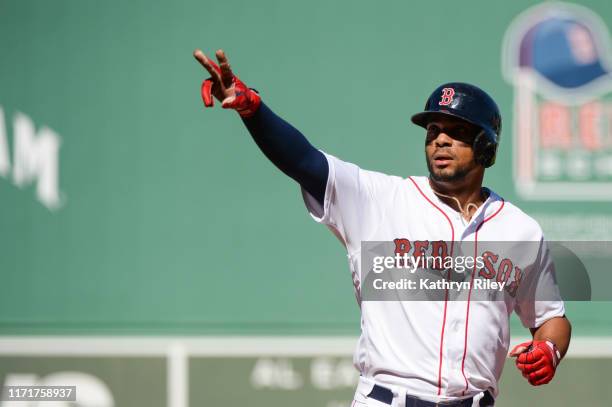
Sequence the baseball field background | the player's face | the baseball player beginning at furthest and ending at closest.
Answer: the baseball field background
the player's face
the baseball player

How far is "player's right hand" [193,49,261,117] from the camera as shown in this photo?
73.6 inches

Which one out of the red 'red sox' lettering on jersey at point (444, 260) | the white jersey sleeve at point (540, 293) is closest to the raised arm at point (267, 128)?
the red 'red sox' lettering on jersey at point (444, 260)

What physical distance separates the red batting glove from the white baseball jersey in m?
0.25

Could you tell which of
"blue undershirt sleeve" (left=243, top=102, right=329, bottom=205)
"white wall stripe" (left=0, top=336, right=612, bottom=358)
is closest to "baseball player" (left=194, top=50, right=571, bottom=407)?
"blue undershirt sleeve" (left=243, top=102, right=329, bottom=205)

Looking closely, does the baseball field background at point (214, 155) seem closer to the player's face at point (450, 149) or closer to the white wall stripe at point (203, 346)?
the white wall stripe at point (203, 346)

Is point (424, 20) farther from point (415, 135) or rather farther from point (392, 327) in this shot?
point (392, 327)

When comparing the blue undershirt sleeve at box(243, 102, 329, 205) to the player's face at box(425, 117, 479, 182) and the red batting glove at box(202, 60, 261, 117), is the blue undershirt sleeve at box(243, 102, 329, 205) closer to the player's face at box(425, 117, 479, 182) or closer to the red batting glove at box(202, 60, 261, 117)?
the red batting glove at box(202, 60, 261, 117)

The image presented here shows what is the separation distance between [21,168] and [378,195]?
2.00 metres

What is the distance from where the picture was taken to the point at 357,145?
3539 millimetres

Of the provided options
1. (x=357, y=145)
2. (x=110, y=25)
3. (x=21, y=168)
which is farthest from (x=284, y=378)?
(x=110, y=25)

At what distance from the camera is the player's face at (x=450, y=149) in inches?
83.0

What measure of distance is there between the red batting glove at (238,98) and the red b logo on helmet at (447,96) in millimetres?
492

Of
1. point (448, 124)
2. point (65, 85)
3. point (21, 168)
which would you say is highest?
point (65, 85)

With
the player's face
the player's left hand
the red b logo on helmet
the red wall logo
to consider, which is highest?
the red wall logo
